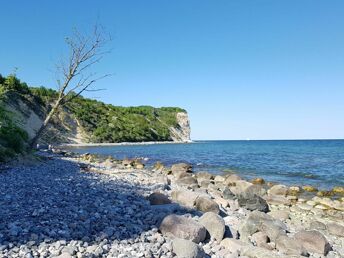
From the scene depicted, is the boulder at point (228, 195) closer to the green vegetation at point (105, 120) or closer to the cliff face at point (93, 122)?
the cliff face at point (93, 122)

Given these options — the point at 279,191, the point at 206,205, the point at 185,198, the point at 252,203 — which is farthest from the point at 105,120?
the point at 206,205

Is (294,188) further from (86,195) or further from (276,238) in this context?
(86,195)

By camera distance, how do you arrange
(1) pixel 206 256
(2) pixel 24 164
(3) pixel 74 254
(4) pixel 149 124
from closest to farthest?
(3) pixel 74 254
(1) pixel 206 256
(2) pixel 24 164
(4) pixel 149 124

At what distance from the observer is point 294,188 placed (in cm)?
1655

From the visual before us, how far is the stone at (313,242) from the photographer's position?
7355 mm

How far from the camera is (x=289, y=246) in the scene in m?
7.03

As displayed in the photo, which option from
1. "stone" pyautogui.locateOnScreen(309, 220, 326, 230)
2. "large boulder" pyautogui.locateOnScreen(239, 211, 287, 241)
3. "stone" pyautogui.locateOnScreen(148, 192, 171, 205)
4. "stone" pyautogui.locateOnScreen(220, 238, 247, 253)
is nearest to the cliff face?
"stone" pyautogui.locateOnScreen(148, 192, 171, 205)

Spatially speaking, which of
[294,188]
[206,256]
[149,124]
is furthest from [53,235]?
[149,124]

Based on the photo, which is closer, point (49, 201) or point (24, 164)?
point (49, 201)

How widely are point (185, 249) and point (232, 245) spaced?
1.36 m

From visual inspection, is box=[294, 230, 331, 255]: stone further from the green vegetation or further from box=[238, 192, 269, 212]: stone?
the green vegetation

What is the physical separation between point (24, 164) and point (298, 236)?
12.5 metres

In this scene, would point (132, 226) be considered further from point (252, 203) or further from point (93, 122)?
point (93, 122)

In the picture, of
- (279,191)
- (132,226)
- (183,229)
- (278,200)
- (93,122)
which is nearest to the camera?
(183,229)
